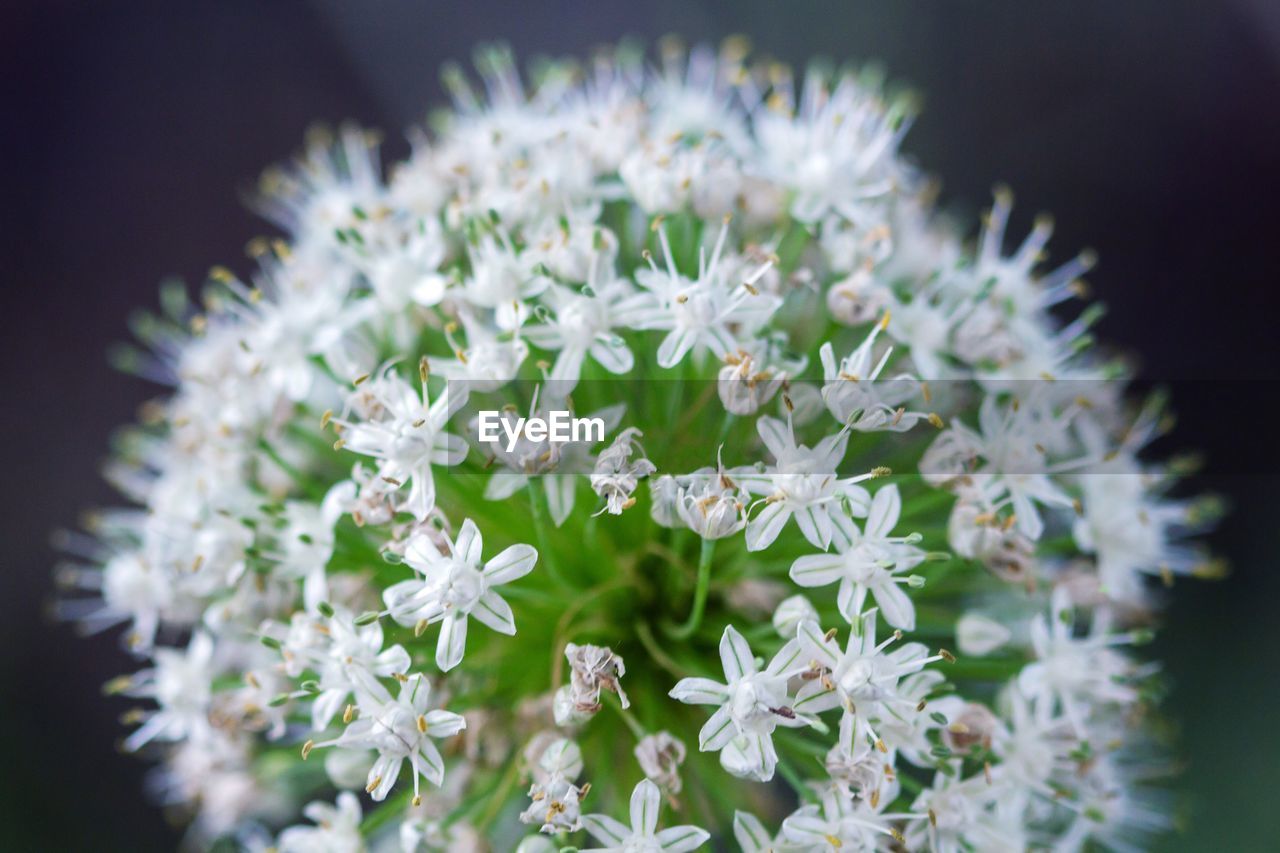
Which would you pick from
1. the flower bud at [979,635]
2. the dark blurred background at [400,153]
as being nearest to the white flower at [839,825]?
the flower bud at [979,635]

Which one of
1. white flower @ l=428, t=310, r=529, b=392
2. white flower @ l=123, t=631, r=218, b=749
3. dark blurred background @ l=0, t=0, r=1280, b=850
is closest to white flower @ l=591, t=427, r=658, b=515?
white flower @ l=428, t=310, r=529, b=392

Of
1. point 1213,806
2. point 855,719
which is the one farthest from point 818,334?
point 1213,806

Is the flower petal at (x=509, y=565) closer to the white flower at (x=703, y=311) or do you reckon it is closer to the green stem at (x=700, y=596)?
the green stem at (x=700, y=596)

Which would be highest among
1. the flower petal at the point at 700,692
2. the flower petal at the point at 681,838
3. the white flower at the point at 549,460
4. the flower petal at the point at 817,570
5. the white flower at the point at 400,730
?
the white flower at the point at 549,460

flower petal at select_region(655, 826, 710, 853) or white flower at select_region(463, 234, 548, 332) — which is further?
white flower at select_region(463, 234, 548, 332)

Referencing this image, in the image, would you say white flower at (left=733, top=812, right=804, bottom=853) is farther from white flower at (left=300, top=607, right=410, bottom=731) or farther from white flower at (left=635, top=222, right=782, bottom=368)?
white flower at (left=635, top=222, right=782, bottom=368)

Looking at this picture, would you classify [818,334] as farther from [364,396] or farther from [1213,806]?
[1213,806]

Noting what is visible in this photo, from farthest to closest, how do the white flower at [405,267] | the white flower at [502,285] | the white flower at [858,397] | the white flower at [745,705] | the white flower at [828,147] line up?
the white flower at [828,147] → the white flower at [405,267] → the white flower at [502,285] → the white flower at [858,397] → the white flower at [745,705]
